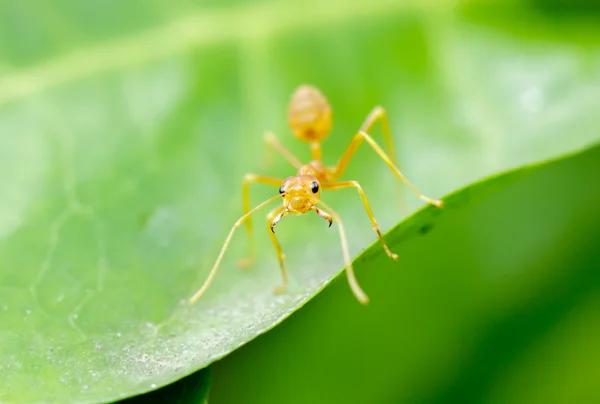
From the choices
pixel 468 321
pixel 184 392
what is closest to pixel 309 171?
pixel 468 321

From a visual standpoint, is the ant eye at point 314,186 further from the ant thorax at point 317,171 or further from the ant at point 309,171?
the ant thorax at point 317,171

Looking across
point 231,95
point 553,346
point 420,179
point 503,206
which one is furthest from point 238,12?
point 553,346

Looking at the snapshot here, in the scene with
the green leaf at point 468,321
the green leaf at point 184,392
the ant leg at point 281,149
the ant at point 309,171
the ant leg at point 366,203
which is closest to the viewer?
the green leaf at point 184,392

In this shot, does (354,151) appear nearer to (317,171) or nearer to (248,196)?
(317,171)

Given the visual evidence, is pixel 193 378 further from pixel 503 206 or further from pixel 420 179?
pixel 503 206

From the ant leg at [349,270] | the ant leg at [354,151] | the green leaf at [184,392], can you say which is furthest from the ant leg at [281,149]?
the green leaf at [184,392]

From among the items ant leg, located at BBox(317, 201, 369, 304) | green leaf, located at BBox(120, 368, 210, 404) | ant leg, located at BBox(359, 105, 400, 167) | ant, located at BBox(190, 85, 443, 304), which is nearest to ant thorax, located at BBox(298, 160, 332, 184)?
ant, located at BBox(190, 85, 443, 304)
